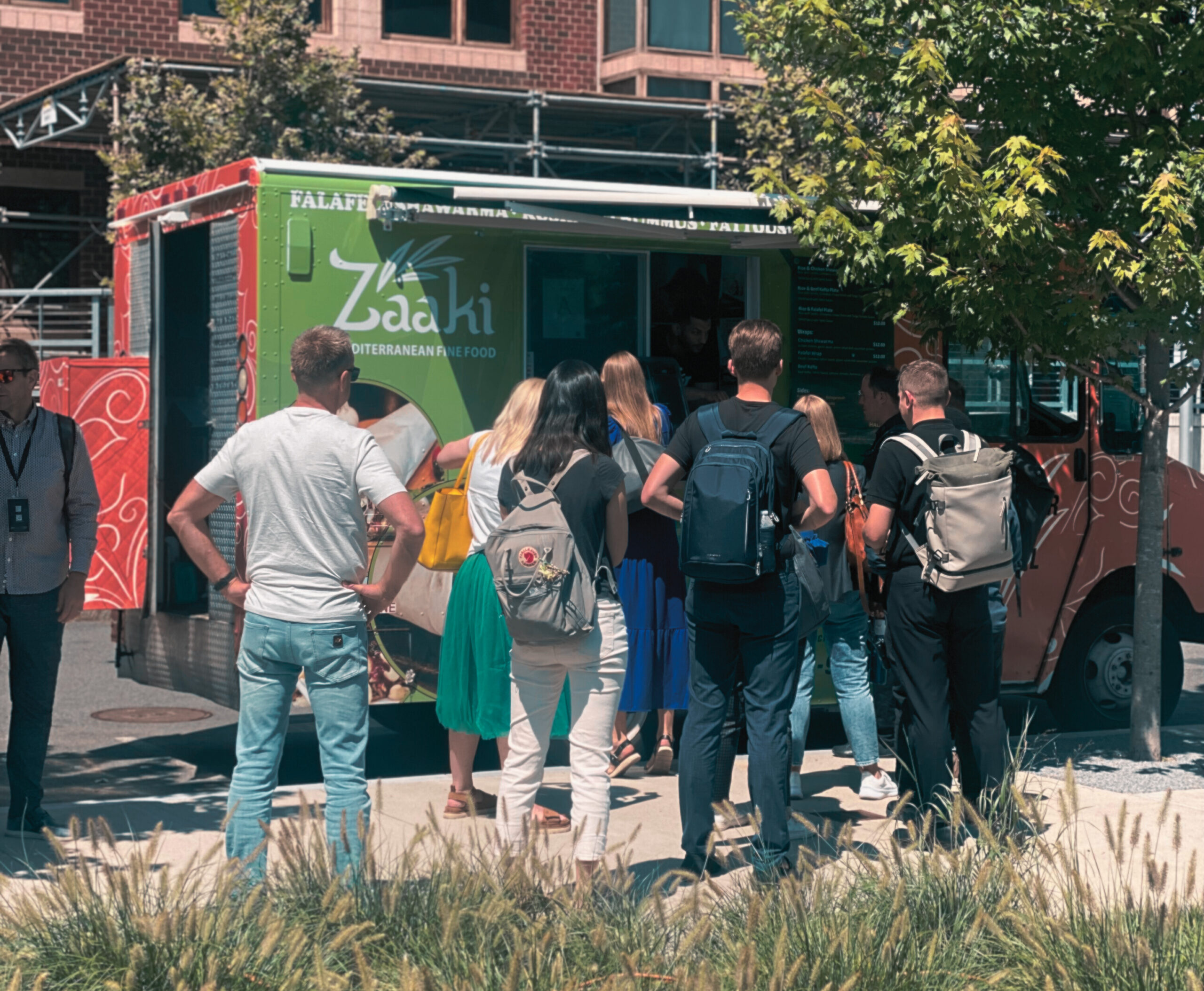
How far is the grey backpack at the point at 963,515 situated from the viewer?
6082 mm

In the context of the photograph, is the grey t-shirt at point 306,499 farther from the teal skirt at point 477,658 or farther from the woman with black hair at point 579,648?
the teal skirt at point 477,658

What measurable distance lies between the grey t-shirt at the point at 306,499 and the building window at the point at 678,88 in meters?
16.8

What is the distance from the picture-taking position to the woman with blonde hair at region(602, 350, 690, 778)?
23.5ft

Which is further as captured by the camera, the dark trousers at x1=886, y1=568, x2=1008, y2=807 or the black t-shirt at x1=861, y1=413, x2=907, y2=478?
the black t-shirt at x1=861, y1=413, x2=907, y2=478

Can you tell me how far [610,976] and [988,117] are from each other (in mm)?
5365

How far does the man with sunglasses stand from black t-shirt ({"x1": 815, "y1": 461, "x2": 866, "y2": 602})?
304cm

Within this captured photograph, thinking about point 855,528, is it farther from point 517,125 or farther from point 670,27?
point 670,27

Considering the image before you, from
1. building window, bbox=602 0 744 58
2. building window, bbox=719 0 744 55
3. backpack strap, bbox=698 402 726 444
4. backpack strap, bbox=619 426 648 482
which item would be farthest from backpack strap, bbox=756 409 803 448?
building window, bbox=719 0 744 55

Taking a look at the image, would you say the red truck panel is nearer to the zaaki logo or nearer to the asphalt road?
the asphalt road

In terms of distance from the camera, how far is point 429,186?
7.57m

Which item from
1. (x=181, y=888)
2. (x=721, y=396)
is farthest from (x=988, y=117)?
(x=181, y=888)

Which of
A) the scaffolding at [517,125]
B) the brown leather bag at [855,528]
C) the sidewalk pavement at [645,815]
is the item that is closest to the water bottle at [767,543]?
the sidewalk pavement at [645,815]

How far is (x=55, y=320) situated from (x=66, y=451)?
1274cm

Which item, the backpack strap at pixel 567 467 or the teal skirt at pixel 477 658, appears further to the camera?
the teal skirt at pixel 477 658
